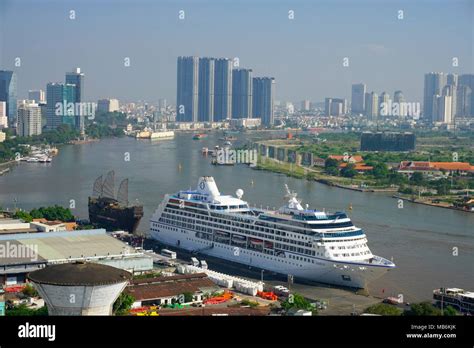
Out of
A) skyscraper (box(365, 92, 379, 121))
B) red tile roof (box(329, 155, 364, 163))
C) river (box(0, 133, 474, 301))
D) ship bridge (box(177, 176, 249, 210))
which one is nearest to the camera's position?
river (box(0, 133, 474, 301))

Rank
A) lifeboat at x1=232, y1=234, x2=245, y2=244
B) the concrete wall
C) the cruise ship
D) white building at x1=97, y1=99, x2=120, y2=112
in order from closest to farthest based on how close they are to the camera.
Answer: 1. the concrete wall
2. the cruise ship
3. lifeboat at x1=232, y1=234, x2=245, y2=244
4. white building at x1=97, y1=99, x2=120, y2=112

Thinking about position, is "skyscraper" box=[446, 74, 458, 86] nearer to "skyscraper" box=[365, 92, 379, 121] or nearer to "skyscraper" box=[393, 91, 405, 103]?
"skyscraper" box=[393, 91, 405, 103]

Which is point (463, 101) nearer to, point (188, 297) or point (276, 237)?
point (276, 237)

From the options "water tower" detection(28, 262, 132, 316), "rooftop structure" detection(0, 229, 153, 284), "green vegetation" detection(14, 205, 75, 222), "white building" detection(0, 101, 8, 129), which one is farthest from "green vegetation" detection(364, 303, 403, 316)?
"white building" detection(0, 101, 8, 129)

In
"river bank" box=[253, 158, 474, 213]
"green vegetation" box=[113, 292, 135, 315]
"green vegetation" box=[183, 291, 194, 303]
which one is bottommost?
"river bank" box=[253, 158, 474, 213]

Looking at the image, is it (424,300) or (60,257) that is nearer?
(424,300)

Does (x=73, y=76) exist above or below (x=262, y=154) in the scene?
above

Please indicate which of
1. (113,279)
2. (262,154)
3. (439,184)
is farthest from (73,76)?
(113,279)
